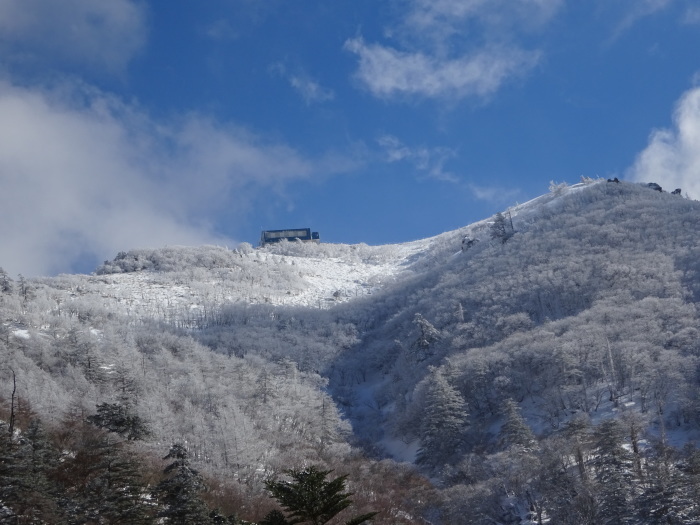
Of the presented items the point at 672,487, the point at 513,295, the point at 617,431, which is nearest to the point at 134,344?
the point at 513,295

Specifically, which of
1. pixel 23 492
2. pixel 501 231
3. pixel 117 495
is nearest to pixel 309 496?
pixel 117 495

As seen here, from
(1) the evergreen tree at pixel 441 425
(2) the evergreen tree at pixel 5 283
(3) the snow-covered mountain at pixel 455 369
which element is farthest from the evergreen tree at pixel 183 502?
(2) the evergreen tree at pixel 5 283

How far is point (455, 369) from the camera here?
97062mm

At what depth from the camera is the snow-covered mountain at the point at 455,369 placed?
63.8 metres

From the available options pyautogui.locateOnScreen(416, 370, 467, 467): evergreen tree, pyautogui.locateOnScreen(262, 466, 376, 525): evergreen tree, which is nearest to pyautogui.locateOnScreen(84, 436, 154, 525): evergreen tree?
pyautogui.locateOnScreen(262, 466, 376, 525): evergreen tree

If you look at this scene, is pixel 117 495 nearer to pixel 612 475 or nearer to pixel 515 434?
pixel 612 475

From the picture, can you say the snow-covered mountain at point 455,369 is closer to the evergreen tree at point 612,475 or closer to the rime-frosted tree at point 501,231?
the evergreen tree at point 612,475

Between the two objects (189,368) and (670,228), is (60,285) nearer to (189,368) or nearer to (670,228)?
(189,368)

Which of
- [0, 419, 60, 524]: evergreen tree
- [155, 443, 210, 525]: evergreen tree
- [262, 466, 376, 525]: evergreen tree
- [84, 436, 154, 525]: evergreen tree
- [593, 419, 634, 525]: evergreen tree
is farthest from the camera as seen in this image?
[593, 419, 634, 525]: evergreen tree

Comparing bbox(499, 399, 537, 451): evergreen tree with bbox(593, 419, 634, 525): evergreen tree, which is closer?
bbox(593, 419, 634, 525): evergreen tree

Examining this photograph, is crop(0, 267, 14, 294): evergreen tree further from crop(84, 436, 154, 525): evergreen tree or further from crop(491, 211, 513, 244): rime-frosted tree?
crop(84, 436, 154, 525): evergreen tree

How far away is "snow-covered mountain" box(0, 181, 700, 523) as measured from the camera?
63844mm

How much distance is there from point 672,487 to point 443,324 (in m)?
84.3

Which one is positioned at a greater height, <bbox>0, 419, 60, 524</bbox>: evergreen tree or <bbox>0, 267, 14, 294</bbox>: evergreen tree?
<bbox>0, 267, 14, 294</bbox>: evergreen tree
